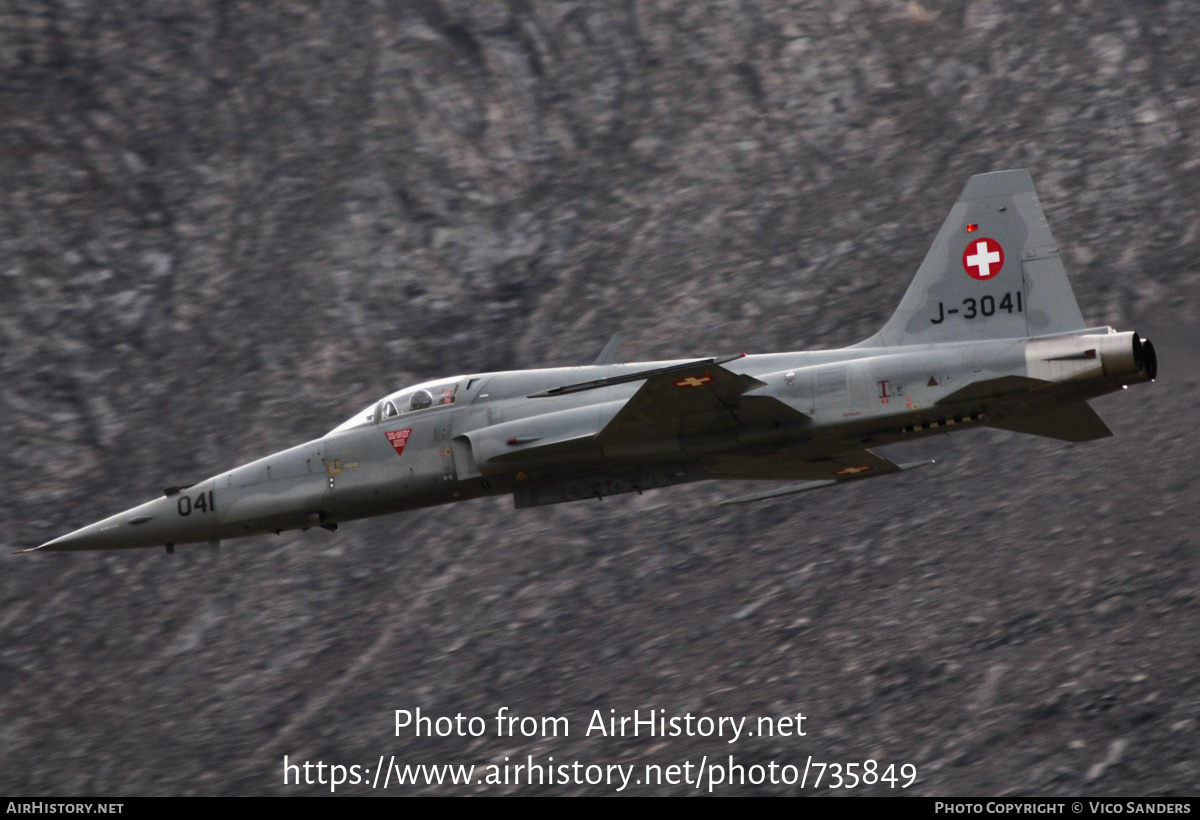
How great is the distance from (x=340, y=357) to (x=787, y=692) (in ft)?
Answer: 63.0

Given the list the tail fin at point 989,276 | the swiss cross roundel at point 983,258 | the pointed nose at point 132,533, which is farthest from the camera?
the pointed nose at point 132,533

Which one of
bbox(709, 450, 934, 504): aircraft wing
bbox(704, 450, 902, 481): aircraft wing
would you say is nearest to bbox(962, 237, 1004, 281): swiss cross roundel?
bbox(704, 450, 902, 481): aircraft wing

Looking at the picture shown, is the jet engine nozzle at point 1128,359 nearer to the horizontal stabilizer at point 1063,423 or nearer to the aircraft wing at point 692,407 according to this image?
the horizontal stabilizer at point 1063,423

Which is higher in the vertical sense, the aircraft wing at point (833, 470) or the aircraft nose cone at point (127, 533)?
the aircraft nose cone at point (127, 533)

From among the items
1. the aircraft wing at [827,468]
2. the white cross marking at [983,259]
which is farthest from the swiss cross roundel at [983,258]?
the aircraft wing at [827,468]

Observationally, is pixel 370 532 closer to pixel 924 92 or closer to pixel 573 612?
pixel 573 612

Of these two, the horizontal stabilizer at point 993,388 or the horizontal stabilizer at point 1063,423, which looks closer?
the horizontal stabilizer at point 993,388

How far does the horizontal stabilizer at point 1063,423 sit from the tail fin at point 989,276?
1.47m

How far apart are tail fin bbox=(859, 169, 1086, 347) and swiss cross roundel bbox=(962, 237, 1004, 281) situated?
0.02 metres

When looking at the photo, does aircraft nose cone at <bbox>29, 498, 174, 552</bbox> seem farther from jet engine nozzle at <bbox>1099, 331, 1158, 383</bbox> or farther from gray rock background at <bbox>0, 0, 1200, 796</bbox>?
jet engine nozzle at <bbox>1099, 331, 1158, 383</bbox>

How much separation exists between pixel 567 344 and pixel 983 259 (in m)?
22.4

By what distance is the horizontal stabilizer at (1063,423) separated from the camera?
2480 centimetres

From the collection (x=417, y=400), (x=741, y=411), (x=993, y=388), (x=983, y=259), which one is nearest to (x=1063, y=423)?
(x=993, y=388)

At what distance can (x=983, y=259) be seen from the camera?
82.7 ft
